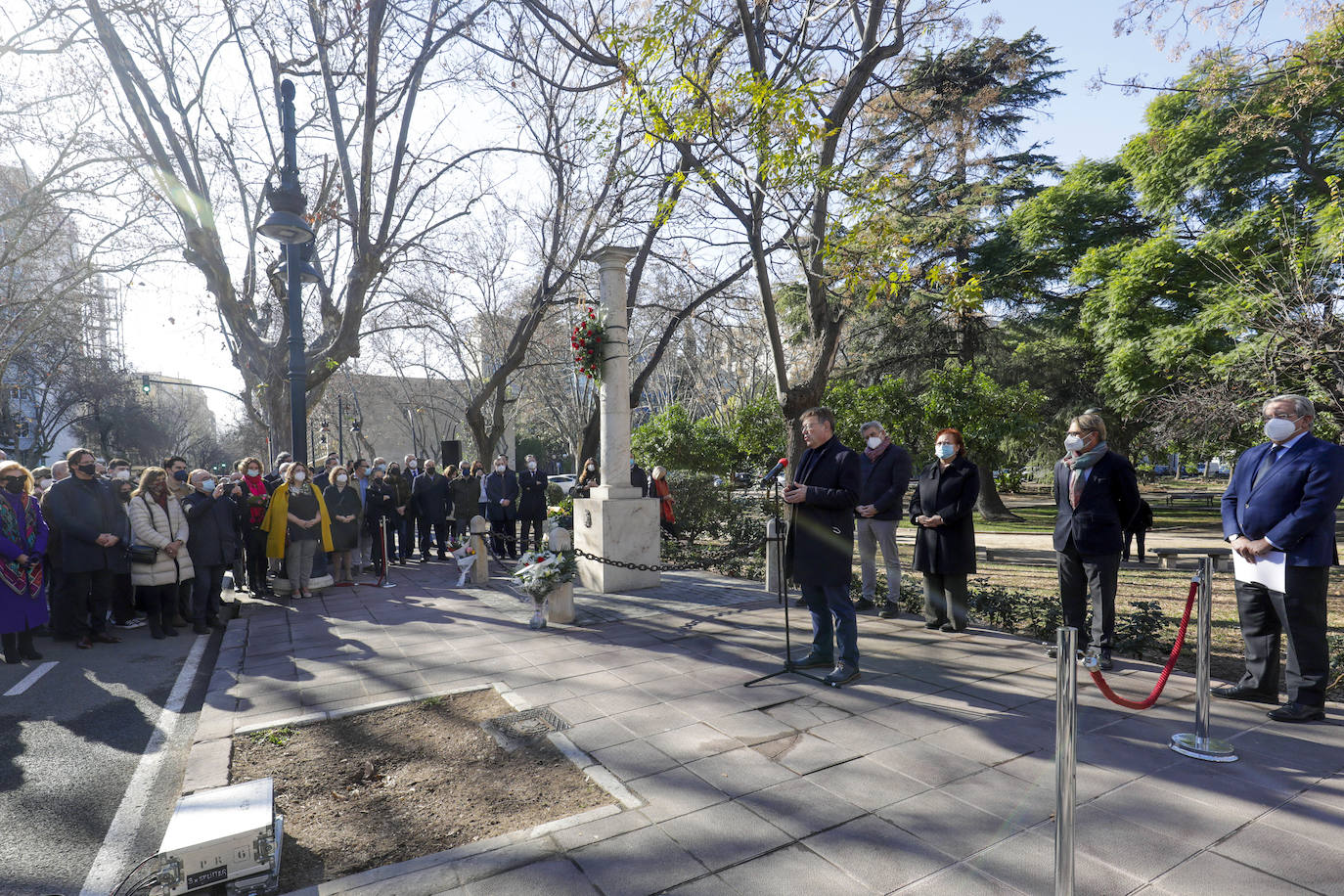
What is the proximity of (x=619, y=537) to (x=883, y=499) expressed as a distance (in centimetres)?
348

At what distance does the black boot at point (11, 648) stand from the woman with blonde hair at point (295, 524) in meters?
3.12

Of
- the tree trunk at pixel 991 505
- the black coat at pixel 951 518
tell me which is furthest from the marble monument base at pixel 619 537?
the tree trunk at pixel 991 505

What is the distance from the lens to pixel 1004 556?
13.6m

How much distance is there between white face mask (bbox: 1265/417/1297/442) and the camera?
454cm

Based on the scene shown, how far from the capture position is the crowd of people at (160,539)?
674 cm

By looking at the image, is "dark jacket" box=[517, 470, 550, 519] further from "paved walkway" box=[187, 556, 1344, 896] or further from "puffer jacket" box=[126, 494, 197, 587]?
"paved walkway" box=[187, 556, 1344, 896]

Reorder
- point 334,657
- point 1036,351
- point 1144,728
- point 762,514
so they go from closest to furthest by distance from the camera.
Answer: point 1144,728 < point 334,657 < point 762,514 < point 1036,351

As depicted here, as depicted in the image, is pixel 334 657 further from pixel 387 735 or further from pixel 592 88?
pixel 592 88

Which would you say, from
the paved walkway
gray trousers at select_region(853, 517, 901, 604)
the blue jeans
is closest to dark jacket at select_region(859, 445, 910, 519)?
gray trousers at select_region(853, 517, 901, 604)

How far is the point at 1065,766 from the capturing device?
2.49m

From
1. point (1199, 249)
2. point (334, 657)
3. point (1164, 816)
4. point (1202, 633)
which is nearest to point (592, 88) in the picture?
point (334, 657)

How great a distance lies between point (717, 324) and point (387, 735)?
11190 millimetres

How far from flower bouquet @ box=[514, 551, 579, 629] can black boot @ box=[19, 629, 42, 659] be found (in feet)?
15.1

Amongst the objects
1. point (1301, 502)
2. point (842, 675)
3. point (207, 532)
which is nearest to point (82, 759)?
point (207, 532)
